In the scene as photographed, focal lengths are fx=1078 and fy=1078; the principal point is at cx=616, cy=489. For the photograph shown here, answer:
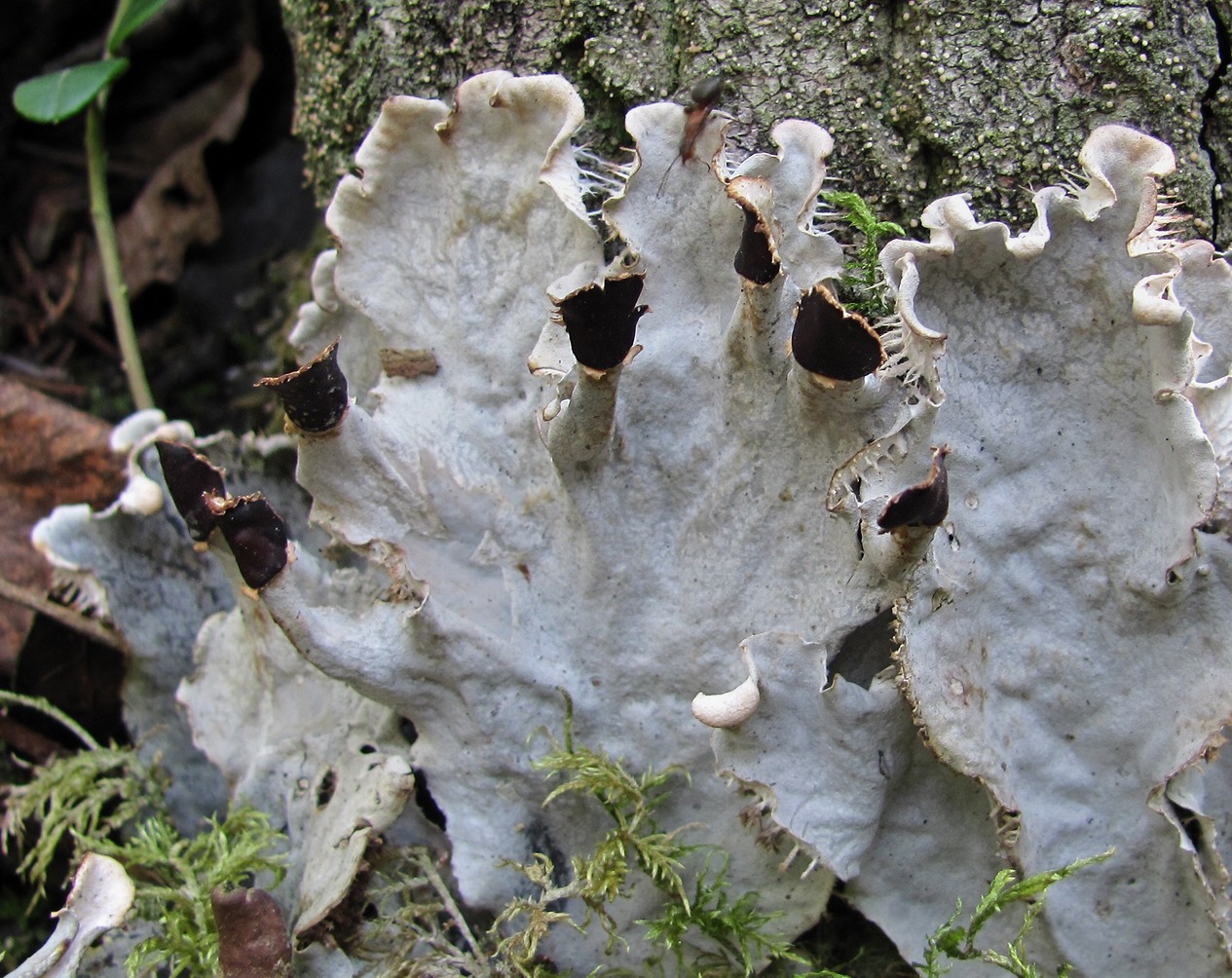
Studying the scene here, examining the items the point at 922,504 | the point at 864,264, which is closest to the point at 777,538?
the point at 922,504

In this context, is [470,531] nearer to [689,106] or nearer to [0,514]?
[689,106]

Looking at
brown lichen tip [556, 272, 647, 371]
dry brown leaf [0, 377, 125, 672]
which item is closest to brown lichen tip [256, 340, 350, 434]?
brown lichen tip [556, 272, 647, 371]

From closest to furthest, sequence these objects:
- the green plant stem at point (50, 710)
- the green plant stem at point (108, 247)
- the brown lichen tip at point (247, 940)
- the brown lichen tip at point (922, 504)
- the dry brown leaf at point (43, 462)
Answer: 1. the brown lichen tip at point (922, 504)
2. the brown lichen tip at point (247, 940)
3. the green plant stem at point (50, 710)
4. the dry brown leaf at point (43, 462)
5. the green plant stem at point (108, 247)

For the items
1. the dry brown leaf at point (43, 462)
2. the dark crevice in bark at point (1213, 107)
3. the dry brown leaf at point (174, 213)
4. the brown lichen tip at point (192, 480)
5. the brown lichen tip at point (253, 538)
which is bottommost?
the dry brown leaf at point (43, 462)

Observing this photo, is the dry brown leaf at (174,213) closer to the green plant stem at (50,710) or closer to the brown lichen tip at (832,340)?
the green plant stem at (50,710)

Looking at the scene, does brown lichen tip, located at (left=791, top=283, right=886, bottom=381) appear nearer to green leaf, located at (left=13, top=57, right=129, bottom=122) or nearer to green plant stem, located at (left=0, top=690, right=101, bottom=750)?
green plant stem, located at (left=0, top=690, right=101, bottom=750)

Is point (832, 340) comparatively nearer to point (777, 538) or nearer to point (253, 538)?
point (777, 538)

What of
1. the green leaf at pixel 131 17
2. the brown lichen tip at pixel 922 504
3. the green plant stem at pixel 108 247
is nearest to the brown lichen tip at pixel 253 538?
the brown lichen tip at pixel 922 504

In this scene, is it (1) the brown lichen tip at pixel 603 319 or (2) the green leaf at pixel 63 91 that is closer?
(1) the brown lichen tip at pixel 603 319
